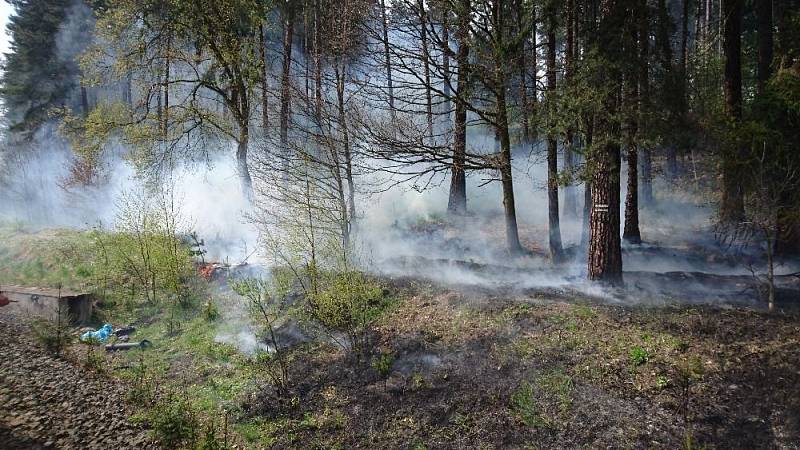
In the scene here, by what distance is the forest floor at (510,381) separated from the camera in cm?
509

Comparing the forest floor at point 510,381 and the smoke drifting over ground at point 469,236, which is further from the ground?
the smoke drifting over ground at point 469,236

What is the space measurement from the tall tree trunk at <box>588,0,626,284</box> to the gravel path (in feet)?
24.5

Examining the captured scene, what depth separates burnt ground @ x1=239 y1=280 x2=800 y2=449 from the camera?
5004 millimetres

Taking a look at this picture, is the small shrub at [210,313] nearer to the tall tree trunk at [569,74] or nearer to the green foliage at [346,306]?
the green foliage at [346,306]

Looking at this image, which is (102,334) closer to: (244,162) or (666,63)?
(244,162)

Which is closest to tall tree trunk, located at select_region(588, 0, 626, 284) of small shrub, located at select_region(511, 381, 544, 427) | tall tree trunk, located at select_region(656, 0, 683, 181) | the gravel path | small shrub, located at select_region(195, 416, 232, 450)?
tall tree trunk, located at select_region(656, 0, 683, 181)

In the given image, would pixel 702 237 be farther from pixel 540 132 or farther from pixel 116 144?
pixel 116 144

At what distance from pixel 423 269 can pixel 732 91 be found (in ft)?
27.2

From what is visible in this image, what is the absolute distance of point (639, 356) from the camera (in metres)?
6.06

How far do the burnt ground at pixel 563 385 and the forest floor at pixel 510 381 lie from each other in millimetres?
18

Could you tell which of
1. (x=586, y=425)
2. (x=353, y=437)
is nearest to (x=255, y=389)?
(x=353, y=437)

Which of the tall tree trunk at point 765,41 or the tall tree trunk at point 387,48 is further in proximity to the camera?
the tall tree trunk at point 765,41

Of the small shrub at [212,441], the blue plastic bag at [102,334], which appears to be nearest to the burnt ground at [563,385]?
the small shrub at [212,441]

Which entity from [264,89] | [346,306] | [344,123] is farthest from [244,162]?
[346,306]
